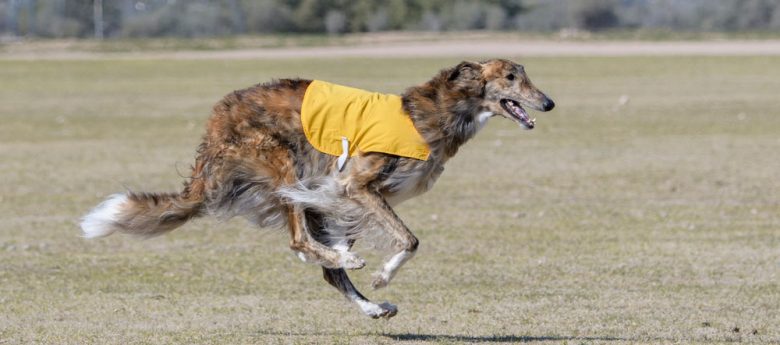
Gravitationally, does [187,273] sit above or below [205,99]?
above

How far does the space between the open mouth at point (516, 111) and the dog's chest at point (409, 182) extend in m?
0.63

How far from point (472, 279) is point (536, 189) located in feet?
21.8

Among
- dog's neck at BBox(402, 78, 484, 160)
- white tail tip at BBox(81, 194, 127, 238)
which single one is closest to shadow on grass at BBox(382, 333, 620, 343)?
dog's neck at BBox(402, 78, 484, 160)

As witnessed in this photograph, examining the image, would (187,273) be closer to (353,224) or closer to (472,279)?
(472,279)

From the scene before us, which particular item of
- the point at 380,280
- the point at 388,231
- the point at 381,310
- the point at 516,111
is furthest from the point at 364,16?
the point at 380,280

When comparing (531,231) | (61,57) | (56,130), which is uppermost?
(531,231)

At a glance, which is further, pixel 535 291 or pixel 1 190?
pixel 1 190

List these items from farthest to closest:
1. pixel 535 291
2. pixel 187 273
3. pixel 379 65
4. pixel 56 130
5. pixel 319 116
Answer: pixel 379 65 < pixel 56 130 < pixel 187 273 < pixel 535 291 < pixel 319 116

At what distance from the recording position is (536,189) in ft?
62.2

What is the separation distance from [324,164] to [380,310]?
111 centimetres

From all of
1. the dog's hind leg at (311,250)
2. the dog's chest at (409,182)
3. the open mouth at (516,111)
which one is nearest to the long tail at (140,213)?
the dog's hind leg at (311,250)

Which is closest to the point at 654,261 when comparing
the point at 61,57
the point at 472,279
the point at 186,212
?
the point at 472,279

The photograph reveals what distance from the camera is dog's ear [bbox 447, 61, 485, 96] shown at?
9.77 metres

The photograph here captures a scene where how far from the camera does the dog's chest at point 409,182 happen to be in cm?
966
